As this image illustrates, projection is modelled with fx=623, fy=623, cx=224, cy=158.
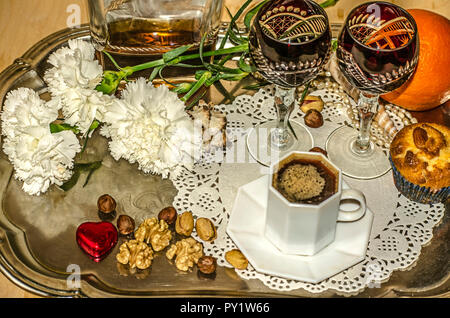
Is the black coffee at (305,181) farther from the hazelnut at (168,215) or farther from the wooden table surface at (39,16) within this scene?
the wooden table surface at (39,16)

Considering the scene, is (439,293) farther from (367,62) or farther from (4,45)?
(4,45)

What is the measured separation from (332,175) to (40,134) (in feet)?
1.46

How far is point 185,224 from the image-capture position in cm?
93

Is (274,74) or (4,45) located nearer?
(274,74)

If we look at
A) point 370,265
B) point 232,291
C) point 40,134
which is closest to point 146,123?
point 40,134

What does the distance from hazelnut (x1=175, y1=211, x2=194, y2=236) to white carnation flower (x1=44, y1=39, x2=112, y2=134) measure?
0.67ft

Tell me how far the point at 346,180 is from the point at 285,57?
25cm

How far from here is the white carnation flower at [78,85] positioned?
0.94m

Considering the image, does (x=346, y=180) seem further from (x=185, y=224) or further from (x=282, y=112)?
(x=185, y=224)

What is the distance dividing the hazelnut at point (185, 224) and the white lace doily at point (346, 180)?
0.02 metres

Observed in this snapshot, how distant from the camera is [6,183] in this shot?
1.01 m

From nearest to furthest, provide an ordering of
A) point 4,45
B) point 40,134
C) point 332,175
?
point 332,175 → point 40,134 → point 4,45

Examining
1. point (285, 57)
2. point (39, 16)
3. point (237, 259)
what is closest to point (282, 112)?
point (285, 57)

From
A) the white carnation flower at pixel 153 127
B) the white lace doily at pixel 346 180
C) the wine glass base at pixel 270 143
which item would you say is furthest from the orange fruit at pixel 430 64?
the white carnation flower at pixel 153 127
